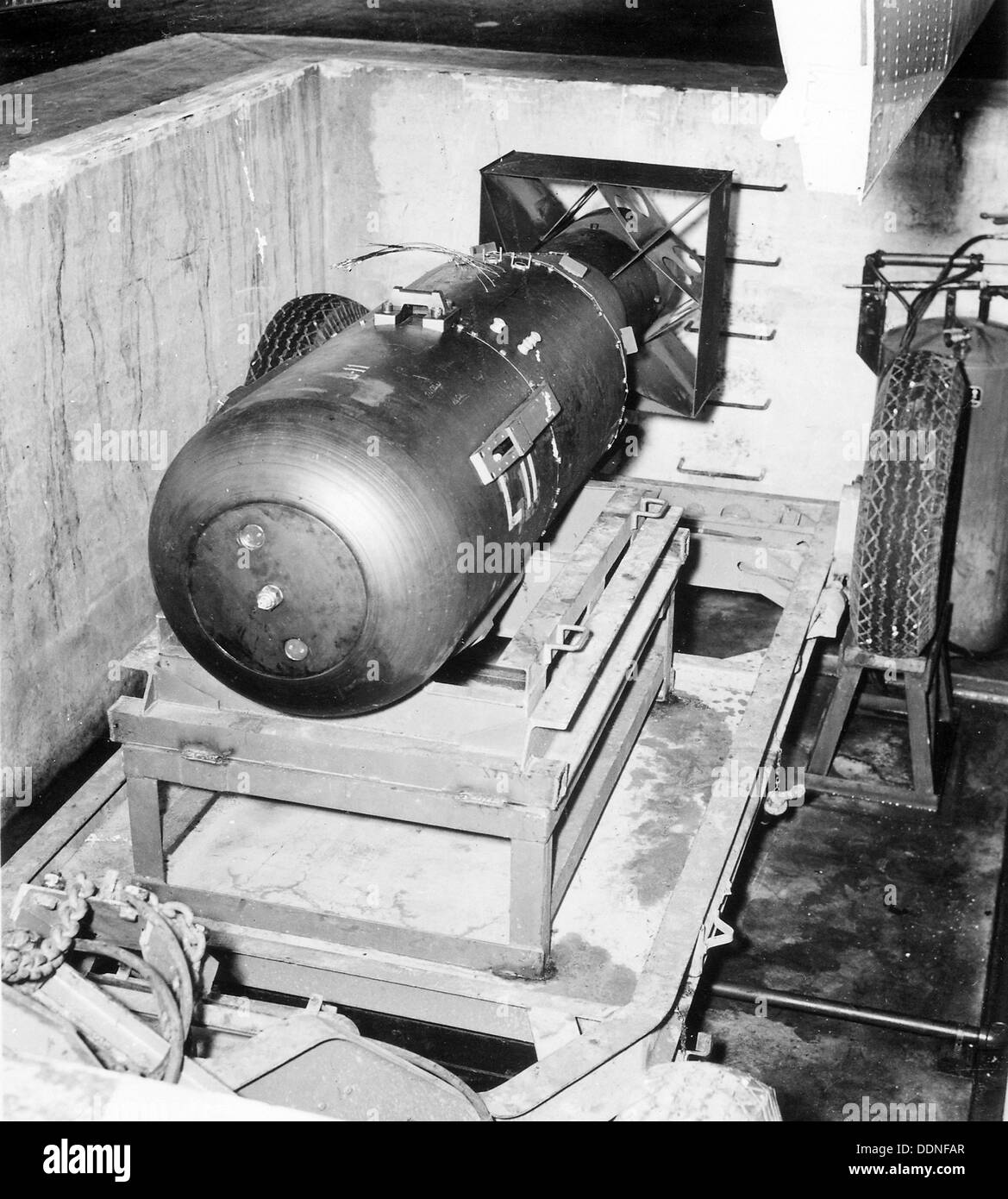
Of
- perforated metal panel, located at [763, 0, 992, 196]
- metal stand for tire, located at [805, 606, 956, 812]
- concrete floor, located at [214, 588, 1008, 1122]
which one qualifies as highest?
perforated metal panel, located at [763, 0, 992, 196]

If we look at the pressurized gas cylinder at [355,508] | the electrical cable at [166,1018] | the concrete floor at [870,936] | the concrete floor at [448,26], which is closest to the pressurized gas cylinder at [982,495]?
the concrete floor at [870,936]

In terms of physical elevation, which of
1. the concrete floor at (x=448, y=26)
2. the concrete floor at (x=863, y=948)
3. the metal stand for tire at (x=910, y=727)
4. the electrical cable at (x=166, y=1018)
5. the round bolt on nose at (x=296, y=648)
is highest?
the concrete floor at (x=448, y=26)

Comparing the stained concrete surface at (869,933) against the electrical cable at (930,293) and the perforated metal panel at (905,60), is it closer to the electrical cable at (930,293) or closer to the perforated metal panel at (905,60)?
the electrical cable at (930,293)

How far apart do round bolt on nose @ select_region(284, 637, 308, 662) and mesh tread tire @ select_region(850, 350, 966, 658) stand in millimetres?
2414

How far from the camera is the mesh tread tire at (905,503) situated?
180 inches

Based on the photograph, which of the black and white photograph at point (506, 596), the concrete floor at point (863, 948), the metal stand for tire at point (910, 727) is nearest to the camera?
the black and white photograph at point (506, 596)

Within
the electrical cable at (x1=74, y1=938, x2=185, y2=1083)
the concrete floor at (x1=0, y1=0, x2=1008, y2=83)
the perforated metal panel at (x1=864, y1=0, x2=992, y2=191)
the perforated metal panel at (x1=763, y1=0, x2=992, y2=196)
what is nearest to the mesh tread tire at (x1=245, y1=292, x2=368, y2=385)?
the electrical cable at (x1=74, y1=938, x2=185, y2=1083)

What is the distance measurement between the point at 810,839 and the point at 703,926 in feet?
5.31

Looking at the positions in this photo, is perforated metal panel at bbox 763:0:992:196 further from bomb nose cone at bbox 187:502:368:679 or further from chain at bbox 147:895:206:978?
chain at bbox 147:895:206:978

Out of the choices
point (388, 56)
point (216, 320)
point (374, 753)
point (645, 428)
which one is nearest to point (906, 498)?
point (645, 428)

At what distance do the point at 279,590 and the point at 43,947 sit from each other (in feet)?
2.85

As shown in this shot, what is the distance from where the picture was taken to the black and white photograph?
2.71m

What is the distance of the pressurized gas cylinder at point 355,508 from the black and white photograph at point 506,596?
0.01 meters

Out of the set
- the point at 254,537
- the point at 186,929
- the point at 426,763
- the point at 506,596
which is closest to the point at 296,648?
the point at 254,537
